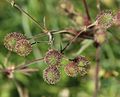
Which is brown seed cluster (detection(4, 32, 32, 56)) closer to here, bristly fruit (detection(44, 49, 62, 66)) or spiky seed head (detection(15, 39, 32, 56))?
spiky seed head (detection(15, 39, 32, 56))

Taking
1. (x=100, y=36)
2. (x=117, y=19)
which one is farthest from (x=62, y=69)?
(x=117, y=19)

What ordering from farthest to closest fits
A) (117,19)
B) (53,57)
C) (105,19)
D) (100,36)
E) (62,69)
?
1. (62,69)
2. (100,36)
3. (117,19)
4. (105,19)
5. (53,57)

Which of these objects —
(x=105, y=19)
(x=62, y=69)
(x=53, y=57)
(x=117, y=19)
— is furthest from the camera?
(x=62, y=69)

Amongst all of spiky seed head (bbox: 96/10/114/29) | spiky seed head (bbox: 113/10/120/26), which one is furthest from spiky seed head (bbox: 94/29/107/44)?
spiky seed head (bbox: 96/10/114/29)

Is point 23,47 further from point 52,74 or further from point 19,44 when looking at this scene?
point 52,74

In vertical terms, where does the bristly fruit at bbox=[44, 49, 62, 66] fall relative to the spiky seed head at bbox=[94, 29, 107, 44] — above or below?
below

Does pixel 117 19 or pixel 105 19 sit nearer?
pixel 105 19

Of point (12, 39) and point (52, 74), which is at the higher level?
point (12, 39)

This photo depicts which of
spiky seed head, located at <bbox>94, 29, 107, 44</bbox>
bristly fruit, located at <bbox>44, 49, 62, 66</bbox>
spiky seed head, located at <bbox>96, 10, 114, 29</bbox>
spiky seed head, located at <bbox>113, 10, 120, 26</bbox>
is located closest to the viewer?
bristly fruit, located at <bbox>44, 49, 62, 66</bbox>

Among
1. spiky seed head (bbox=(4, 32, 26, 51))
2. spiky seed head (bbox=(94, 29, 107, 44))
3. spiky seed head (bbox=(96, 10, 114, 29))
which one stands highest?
spiky seed head (bbox=(94, 29, 107, 44))

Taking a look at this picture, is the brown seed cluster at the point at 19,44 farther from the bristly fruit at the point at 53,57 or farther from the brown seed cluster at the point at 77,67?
the brown seed cluster at the point at 77,67

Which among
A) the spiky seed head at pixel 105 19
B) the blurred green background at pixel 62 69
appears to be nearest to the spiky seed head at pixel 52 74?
the spiky seed head at pixel 105 19

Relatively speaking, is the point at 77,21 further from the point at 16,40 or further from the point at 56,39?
the point at 16,40
